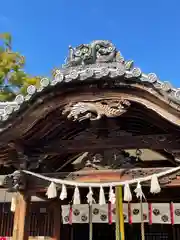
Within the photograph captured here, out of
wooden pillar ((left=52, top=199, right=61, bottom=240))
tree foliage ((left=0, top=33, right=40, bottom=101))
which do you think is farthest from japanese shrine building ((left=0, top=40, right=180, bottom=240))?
tree foliage ((left=0, top=33, right=40, bottom=101))

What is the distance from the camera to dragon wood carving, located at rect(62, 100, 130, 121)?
18.7ft

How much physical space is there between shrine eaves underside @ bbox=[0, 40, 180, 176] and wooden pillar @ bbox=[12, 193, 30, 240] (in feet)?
2.20

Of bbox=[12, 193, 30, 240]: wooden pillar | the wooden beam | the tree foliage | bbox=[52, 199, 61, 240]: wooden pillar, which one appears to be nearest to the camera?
the wooden beam

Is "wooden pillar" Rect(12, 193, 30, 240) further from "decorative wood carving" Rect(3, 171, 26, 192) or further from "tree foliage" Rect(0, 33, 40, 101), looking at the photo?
"tree foliage" Rect(0, 33, 40, 101)

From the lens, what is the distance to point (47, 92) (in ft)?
19.1

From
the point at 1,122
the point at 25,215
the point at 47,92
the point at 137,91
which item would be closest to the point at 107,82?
the point at 137,91

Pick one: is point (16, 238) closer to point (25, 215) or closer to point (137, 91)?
point (25, 215)

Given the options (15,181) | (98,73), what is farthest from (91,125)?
(15,181)

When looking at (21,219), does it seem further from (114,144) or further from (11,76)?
(11,76)

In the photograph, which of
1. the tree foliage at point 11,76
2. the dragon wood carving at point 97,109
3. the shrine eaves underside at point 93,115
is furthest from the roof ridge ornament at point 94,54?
the tree foliage at point 11,76

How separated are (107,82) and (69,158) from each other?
8.53ft

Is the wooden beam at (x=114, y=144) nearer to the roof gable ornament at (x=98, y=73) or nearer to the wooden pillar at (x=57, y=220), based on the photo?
the roof gable ornament at (x=98, y=73)

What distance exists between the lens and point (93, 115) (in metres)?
5.81

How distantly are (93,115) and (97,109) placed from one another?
0.14 meters
